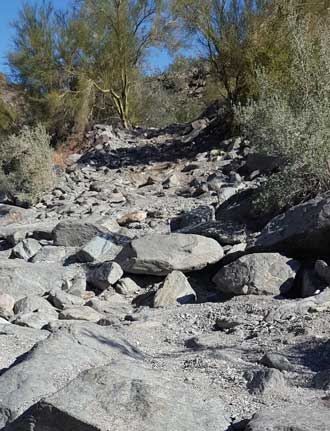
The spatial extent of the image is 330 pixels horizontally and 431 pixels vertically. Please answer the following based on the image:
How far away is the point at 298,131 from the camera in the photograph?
793 centimetres

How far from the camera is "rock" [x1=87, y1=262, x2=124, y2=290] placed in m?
7.57

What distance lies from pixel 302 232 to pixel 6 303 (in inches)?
114

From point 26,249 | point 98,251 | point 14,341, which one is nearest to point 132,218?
point 26,249

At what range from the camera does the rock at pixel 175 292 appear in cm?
682

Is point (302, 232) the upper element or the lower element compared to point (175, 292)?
upper

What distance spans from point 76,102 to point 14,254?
9.60 meters

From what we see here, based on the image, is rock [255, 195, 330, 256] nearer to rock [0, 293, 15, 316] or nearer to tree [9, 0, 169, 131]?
rock [0, 293, 15, 316]

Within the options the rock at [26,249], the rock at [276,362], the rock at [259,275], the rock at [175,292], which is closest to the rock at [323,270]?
the rock at [259,275]

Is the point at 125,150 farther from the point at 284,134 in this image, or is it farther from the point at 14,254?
the point at 284,134

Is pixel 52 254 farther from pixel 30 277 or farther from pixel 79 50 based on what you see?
pixel 79 50

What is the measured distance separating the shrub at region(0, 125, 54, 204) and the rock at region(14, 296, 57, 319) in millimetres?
7108

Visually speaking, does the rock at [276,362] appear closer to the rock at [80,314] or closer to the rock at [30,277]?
the rock at [80,314]

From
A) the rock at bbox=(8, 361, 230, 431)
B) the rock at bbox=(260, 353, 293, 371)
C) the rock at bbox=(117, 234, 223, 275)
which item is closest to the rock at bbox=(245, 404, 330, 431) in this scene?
the rock at bbox=(8, 361, 230, 431)

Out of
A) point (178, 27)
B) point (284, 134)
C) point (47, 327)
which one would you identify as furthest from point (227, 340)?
point (178, 27)
